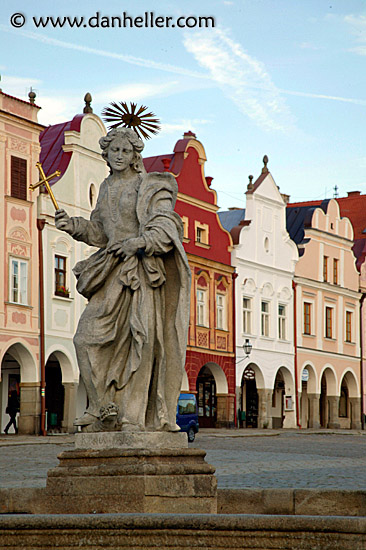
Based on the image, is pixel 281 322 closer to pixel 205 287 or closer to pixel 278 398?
pixel 278 398

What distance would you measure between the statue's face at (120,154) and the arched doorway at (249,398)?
126ft

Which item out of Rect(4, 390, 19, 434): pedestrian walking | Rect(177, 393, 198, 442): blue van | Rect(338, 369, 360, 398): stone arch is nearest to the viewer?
Rect(177, 393, 198, 442): blue van

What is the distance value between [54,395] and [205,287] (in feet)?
A: 29.1

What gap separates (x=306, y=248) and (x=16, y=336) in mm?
20256

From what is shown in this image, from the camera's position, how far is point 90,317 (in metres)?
7.00

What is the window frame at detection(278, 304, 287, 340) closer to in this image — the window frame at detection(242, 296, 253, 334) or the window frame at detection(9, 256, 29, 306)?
the window frame at detection(242, 296, 253, 334)

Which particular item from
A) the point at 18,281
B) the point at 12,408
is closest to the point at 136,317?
the point at 12,408

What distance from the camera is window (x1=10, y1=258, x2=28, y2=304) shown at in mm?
34531

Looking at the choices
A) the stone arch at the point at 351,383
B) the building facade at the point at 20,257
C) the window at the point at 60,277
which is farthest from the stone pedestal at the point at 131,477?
the stone arch at the point at 351,383

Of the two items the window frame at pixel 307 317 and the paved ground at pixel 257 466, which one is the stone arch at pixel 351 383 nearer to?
the window frame at pixel 307 317

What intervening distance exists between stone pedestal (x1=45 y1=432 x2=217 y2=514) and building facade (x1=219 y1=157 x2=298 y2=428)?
37890 millimetres

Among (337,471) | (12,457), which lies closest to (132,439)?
(337,471)

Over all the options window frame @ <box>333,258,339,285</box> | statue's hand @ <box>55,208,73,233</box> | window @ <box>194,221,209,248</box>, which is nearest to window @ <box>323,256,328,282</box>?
window frame @ <box>333,258,339,285</box>

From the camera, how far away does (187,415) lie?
3081 cm
